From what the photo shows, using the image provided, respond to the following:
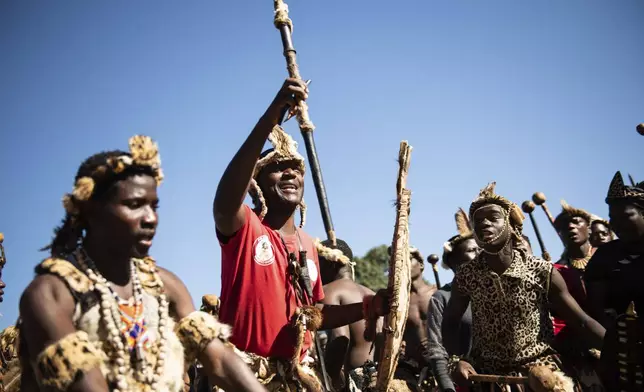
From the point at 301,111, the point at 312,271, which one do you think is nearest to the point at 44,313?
the point at 301,111

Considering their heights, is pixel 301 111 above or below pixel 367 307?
above

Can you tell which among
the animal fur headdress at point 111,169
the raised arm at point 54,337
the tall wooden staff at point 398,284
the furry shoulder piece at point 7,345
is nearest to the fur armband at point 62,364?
the raised arm at point 54,337

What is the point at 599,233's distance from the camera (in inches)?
380

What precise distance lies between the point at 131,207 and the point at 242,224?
123 cm

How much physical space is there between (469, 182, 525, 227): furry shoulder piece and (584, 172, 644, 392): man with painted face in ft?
2.55

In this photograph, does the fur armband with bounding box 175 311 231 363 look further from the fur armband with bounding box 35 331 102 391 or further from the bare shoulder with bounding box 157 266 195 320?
the fur armband with bounding box 35 331 102 391

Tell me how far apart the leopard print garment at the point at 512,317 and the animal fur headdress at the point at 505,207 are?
11.3 inches

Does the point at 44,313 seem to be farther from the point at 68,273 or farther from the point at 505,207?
the point at 505,207

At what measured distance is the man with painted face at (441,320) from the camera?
6.58 m

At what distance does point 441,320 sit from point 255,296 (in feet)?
11.3

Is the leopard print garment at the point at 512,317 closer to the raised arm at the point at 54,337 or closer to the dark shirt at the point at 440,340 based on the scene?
the dark shirt at the point at 440,340

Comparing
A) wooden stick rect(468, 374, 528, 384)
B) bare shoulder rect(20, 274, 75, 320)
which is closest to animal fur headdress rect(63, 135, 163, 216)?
bare shoulder rect(20, 274, 75, 320)

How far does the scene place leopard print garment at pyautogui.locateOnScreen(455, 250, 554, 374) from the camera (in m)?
5.71

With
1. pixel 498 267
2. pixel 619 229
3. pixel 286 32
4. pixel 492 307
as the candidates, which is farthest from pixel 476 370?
pixel 286 32
